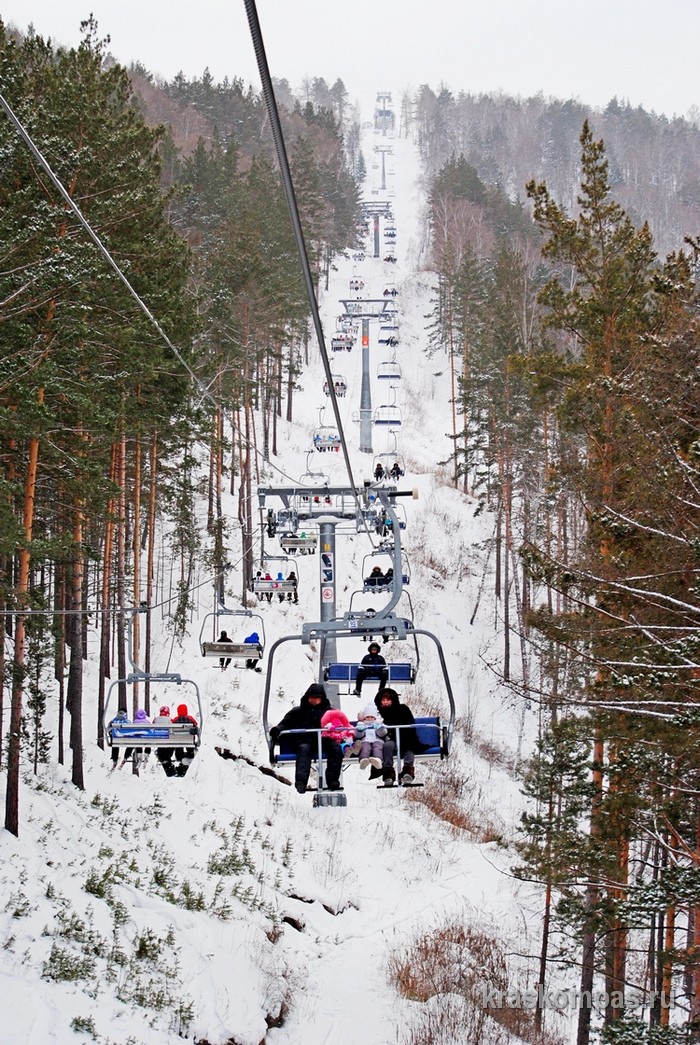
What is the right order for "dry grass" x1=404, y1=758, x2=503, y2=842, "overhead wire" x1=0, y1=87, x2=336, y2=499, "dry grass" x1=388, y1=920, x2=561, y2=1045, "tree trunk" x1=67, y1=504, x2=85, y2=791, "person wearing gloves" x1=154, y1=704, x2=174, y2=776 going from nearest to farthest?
"overhead wire" x1=0, y1=87, x2=336, y2=499, "person wearing gloves" x1=154, y1=704, x2=174, y2=776, "dry grass" x1=388, y1=920, x2=561, y2=1045, "tree trunk" x1=67, y1=504, x2=85, y2=791, "dry grass" x1=404, y1=758, x2=503, y2=842

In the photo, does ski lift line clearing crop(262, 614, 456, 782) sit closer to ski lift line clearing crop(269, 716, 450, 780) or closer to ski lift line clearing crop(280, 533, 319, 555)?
ski lift line clearing crop(269, 716, 450, 780)

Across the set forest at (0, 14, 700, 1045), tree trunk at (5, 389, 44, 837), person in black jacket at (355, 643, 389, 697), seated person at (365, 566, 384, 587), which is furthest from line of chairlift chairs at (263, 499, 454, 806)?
seated person at (365, 566, 384, 587)

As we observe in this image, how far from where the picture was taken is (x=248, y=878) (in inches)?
768

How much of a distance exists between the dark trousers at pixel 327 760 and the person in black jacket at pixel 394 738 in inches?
26.6

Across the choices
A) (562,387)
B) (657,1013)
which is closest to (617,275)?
(562,387)

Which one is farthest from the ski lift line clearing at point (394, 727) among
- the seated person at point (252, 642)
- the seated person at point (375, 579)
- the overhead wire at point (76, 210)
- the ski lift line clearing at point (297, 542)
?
the ski lift line clearing at point (297, 542)

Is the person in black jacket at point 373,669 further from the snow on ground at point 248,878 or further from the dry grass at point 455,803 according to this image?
the dry grass at point 455,803

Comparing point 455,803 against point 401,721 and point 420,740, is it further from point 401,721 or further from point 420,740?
point 401,721

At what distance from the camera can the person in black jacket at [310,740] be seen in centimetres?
1162

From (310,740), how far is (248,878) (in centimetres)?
910

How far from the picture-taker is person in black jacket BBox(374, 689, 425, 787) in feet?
39.2

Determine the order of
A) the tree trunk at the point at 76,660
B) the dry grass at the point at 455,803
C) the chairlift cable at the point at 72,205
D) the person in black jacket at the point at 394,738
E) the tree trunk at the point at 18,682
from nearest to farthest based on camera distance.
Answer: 1. the chairlift cable at the point at 72,205
2. the person in black jacket at the point at 394,738
3. the tree trunk at the point at 18,682
4. the tree trunk at the point at 76,660
5. the dry grass at the point at 455,803

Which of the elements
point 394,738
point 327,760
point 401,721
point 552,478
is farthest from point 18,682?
point 552,478

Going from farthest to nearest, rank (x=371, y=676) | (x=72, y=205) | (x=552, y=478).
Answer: (x=552, y=478), (x=371, y=676), (x=72, y=205)
